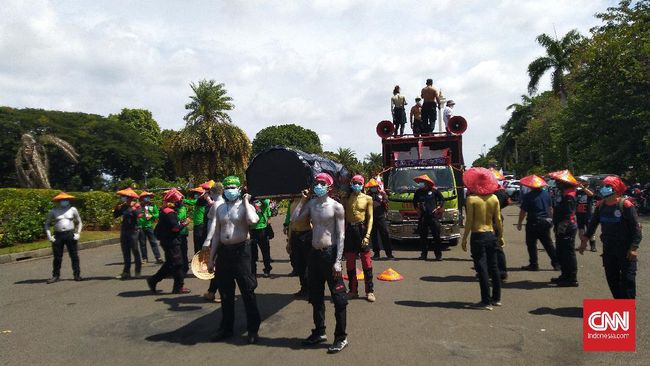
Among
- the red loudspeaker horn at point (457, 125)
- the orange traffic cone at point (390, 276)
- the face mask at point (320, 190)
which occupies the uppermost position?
the red loudspeaker horn at point (457, 125)

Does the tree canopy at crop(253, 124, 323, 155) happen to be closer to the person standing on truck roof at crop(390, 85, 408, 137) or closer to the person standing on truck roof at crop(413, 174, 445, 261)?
the person standing on truck roof at crop(390, 85, 408, 137)

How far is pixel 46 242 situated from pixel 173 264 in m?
9.38

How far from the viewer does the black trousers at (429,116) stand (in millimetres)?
13742

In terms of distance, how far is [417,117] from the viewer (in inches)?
560

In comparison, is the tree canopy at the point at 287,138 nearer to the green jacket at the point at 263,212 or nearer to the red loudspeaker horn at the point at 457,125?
the red loudspeaker horn at the point at 457,125

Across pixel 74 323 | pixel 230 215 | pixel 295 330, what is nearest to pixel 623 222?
pixel 295 330

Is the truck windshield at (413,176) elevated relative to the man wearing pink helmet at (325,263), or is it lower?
elevated

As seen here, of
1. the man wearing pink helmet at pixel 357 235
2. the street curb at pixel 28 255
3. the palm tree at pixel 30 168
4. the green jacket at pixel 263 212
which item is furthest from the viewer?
the palm tree at pixel 30 168

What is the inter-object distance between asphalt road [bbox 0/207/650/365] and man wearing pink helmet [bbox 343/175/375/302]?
322 millimetres

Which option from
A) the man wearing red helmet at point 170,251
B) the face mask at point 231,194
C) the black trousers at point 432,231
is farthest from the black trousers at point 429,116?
the face mask at point 231,194

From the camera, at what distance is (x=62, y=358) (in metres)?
4.99

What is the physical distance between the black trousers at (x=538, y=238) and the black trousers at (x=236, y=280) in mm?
5299

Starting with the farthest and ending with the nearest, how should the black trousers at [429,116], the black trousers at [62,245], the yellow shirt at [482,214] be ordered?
the black trousers at [429,116] < the black trousers at [62,245] < the yellow shirt at [482,214]

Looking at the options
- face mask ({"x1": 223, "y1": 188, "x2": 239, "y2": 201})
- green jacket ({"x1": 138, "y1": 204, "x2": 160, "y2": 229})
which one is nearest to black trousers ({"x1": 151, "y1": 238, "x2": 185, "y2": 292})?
face mask ({"x1": 223, "y1": 188, "x2": 239, "y2": 201})
